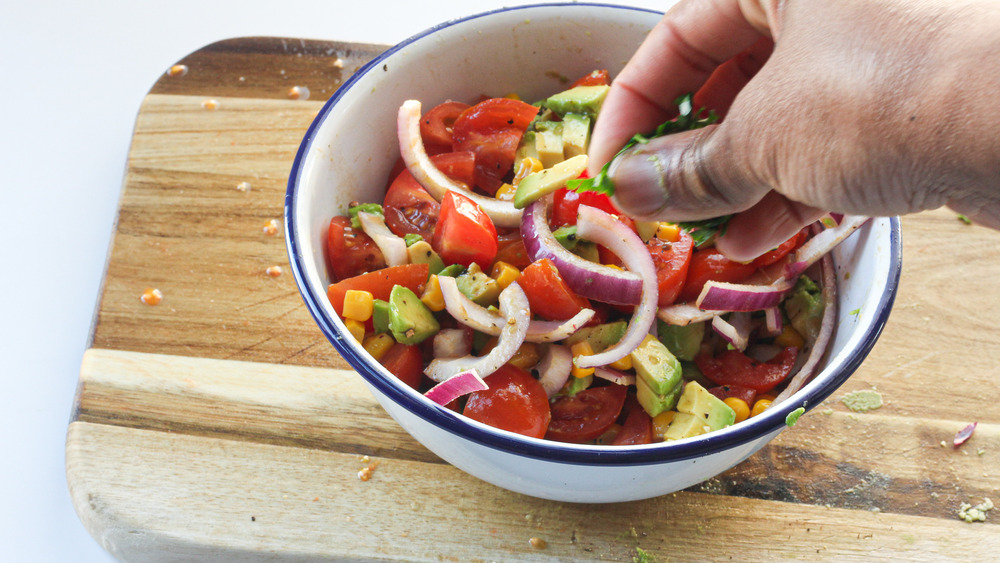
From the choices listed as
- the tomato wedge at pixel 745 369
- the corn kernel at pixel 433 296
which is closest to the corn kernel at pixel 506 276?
the corn kernel at pixel 433 296

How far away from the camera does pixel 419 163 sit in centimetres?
181

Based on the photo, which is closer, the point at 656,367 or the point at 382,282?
the point at 656,367

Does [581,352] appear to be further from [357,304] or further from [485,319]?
[357,304]

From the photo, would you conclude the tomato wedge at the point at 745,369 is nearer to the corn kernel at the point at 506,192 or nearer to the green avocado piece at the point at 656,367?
the green avocado piece at the point at 656,367

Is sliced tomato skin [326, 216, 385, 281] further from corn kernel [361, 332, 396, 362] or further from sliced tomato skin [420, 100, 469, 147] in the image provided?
sliced tomato skin [420, 100, 469, 147]

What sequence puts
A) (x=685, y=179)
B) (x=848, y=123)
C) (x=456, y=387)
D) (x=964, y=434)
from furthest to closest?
(x=964, y=434) < (x=456, y=387) < (x=685, y=179) < (x=848, y=123)

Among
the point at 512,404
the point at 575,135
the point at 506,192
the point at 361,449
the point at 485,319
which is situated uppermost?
the point at 575,135

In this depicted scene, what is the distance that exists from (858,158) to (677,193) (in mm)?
294

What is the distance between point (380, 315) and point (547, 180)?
475 mm

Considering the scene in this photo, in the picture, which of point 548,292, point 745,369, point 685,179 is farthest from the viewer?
point 745,369

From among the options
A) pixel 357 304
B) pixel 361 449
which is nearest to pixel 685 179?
pixel 357 304

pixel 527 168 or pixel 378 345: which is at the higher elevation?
pixel 527 168

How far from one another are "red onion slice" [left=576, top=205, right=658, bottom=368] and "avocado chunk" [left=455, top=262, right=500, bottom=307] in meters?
0.23

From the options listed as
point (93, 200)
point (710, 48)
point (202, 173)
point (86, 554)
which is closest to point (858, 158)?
point (710, 48)
